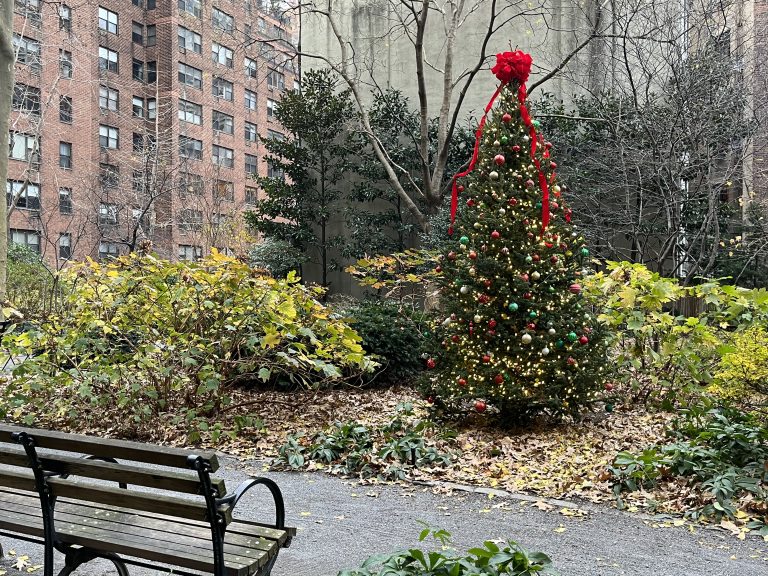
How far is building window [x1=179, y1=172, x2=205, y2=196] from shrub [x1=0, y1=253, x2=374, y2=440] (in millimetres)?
21367

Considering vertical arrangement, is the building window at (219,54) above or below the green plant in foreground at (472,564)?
above

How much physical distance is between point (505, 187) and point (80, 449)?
515 centimetres

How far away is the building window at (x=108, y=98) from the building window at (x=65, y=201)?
6028 mm

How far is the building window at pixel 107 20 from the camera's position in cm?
3622

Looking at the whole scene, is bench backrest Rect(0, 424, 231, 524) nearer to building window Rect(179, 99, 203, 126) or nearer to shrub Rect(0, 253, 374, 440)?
shrub Rect(0, 253, 374, 440)

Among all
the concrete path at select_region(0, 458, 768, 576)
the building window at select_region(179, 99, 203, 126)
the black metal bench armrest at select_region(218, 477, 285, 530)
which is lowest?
the concrete path at select_region(0, 458, 768, 576)

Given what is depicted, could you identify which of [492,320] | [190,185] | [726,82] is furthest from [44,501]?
[190,185]

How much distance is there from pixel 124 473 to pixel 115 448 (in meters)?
0.20

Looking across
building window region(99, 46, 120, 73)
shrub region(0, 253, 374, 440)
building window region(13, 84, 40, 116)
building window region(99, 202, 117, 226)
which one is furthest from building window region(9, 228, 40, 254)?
shrub region(0, 253, 374, 440)

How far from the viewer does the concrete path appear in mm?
3975

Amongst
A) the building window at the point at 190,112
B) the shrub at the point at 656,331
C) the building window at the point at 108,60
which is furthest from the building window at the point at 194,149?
the shrub at the point at 656,331

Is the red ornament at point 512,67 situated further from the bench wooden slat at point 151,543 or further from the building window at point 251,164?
the building window at point 251,164

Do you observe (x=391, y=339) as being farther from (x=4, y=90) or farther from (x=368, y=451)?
(x=4, y=90)

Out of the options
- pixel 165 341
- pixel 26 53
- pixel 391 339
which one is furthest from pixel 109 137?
pixel 165 341
